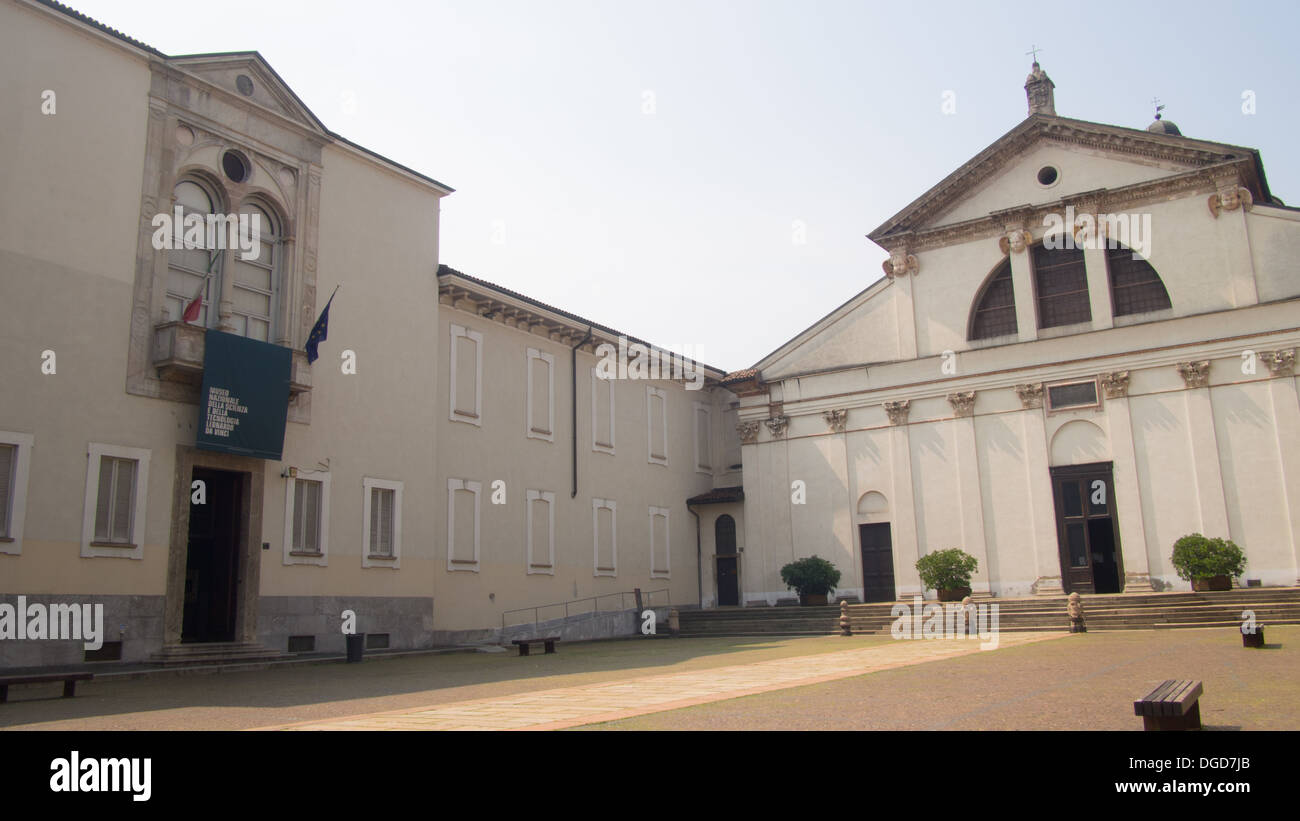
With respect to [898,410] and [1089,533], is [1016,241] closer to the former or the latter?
[898,410]

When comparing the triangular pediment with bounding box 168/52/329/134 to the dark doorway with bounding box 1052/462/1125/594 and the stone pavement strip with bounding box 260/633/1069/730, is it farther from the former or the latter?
the dark doorway with bounding box 1052/462/1125/594

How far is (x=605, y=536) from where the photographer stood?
103 ft

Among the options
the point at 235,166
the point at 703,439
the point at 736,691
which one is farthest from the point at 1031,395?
the point at 235,166

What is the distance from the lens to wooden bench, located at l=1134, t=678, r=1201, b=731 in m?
6.38

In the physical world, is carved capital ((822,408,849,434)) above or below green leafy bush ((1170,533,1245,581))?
above

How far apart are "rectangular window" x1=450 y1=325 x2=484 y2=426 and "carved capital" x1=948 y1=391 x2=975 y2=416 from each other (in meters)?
15.8

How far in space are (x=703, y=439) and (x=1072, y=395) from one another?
44.3 ft

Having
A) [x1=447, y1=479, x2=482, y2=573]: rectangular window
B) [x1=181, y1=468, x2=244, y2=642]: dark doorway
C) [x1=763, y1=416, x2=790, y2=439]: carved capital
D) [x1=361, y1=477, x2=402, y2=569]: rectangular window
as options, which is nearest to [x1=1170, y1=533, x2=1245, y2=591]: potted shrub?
[x1=763, y1=416, x2=790, y2=439]: carved capital

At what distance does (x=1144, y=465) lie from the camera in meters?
29.6
